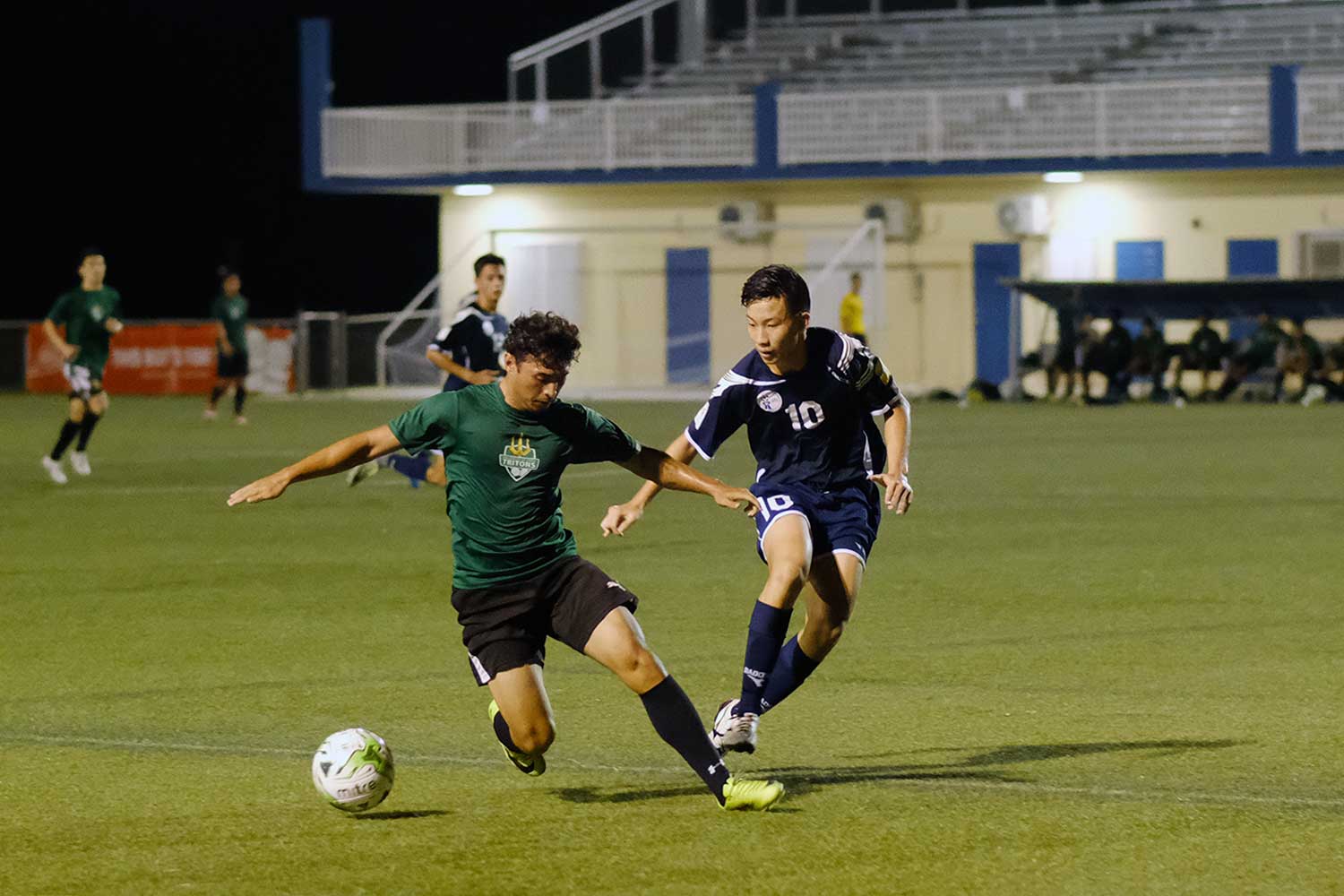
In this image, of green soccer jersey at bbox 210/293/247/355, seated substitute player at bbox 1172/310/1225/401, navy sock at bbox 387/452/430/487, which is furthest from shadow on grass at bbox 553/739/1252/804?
seated substitute player at bbox 1172/310/1225/401

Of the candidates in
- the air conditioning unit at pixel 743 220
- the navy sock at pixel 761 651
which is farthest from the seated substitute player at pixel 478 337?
the air conditioning unit at pixel 743 220

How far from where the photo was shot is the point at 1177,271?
1455 inches

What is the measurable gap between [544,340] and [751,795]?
1.48 metres

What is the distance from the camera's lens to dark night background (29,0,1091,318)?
1949 inches

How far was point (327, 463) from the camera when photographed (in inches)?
252

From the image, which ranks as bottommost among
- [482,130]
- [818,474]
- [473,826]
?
[473,826]

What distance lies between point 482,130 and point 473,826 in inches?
1306

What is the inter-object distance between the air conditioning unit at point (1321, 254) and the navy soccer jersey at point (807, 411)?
98.3 feet

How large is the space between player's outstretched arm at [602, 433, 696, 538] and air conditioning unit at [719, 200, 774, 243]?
30.5 meters

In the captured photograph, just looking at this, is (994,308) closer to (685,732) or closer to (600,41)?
(600,41)

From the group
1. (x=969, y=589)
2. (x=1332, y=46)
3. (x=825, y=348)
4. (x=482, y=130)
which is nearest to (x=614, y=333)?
(x=482, y=130)

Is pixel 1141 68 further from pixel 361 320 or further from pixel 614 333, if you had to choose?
pixel 361 320

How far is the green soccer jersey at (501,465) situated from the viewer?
6.63 meters

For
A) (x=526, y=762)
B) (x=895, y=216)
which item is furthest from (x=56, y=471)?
(x=895, y=216)
